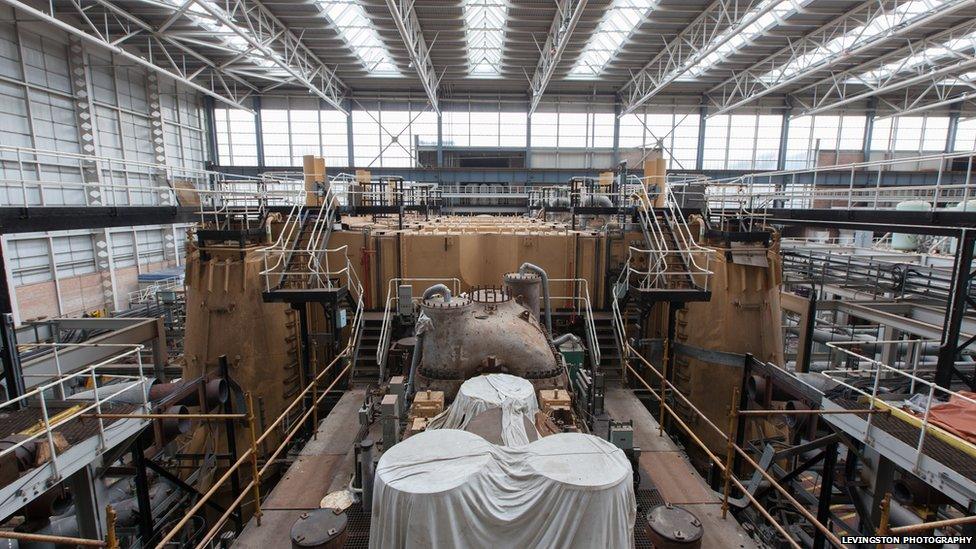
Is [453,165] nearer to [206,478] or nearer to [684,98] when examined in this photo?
[684,98]

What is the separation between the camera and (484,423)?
204 inches

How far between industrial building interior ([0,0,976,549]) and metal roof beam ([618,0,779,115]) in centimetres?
31

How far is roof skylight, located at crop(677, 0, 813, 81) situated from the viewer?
61.1 ft

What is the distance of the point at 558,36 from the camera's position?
22.9m

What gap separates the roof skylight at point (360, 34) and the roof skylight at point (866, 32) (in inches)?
937

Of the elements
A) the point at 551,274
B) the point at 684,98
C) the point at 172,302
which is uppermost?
the point at 684,98

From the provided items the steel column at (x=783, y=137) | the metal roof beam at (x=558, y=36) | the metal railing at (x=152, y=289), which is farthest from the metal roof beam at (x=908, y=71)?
the metal railing at (x=152, y=289)

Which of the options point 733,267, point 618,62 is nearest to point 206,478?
point 733,267

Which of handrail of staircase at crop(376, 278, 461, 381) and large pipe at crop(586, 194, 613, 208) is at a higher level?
large pipe at crop(586, 194, 613, 208)

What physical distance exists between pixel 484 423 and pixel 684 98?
39.0 meters

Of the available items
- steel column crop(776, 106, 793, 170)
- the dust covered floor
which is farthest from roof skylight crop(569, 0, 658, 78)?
the dust covered floor

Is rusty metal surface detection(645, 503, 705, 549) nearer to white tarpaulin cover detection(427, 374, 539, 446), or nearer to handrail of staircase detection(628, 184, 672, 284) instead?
white tarpaulin cover detection(427, 374, 539, 446)

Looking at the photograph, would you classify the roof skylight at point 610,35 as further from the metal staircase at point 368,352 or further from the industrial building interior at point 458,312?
the metal staircase at point 368,352

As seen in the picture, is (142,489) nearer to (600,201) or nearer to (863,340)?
(600,201)
